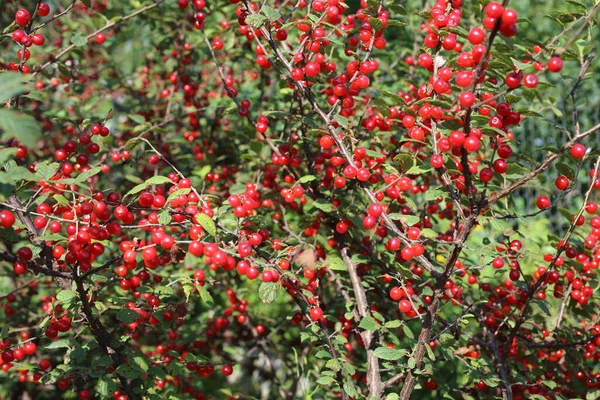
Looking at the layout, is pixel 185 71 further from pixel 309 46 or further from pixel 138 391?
pixel 138 391

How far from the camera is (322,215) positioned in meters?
2.74

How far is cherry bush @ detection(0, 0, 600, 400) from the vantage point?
6.18ft

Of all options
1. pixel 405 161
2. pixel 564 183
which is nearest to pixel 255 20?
pixel 405 161

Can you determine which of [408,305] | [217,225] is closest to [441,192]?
[408,305]

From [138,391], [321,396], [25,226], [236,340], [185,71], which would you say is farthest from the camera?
[185,71]

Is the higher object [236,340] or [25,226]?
[25,226]

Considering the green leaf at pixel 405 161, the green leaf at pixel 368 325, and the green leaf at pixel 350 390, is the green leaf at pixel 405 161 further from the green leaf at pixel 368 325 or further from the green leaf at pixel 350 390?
the green leaf at pixel 350 390

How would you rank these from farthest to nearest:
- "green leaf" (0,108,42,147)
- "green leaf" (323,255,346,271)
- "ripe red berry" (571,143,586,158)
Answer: "green leaf" (323,255,346,271) < "ripe red berry" (571,143,586,158) < "green leaf" (0,108,42,147)

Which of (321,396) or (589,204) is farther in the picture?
(321,396)

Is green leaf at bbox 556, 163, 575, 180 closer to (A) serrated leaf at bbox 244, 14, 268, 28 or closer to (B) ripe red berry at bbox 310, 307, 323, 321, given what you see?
(B) ripe red berry at bbox 310, 307, 323, 321

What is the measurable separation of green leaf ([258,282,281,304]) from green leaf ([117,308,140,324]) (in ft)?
1.61

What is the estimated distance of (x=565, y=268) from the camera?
8.73 ft

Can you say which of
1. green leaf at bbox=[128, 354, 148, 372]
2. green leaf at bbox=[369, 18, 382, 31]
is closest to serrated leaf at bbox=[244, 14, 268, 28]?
green leaf at bbox=[369, 18, 382, 31]

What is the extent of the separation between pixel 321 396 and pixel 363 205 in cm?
122
